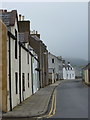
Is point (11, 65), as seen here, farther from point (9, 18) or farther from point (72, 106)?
point (72, 106)

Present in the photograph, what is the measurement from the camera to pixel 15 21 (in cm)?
2067

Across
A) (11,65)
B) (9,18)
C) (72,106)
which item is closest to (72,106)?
(72,106)

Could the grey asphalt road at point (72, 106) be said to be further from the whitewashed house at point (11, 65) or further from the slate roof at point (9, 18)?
the slate roof at point (9, 18)

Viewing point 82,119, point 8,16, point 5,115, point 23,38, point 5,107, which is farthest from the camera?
point 23,38

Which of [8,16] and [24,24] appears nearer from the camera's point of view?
[8,16]

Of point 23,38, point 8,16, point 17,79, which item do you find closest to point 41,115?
point 17,79

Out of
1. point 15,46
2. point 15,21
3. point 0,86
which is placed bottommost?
point 0,86

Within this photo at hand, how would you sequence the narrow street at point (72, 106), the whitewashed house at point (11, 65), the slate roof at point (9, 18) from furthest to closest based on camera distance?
the slate roof at point (9, 18), the whitewashed house at point (11, 65), the narrow street at point (72, 106)

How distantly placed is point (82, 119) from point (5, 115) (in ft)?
12.9

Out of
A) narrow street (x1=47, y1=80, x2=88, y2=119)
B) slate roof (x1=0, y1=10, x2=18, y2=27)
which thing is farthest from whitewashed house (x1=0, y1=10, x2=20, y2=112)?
narrow street (x1=47, y1=80, x2=88, y2=119)

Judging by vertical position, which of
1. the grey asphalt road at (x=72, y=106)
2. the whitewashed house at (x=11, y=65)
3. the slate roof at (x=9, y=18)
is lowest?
the grey asphalt road at (x=72, y=106)

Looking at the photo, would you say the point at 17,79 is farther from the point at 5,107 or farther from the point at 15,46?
the point at 5,107

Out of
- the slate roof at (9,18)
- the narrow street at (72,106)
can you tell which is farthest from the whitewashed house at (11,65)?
the narrow street at (72,106)

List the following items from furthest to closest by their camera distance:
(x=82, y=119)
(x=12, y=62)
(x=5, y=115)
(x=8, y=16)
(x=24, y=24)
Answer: (x=24, y=24), (x=8, y=16), (x=12, y=62), (x=5, y=115), (x=82, y=119)
